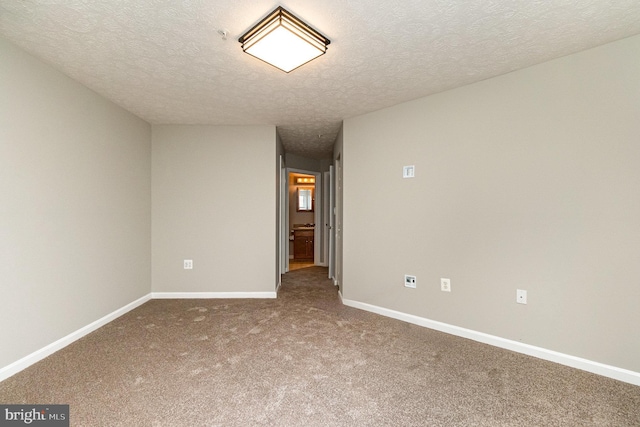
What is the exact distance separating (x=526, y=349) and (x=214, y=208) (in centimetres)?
375

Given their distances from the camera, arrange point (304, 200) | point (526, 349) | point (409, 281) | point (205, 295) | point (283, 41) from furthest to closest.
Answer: point (304, 200) < point (205, 295) < point (409, 281) < point (526, 349) < point (283, 41)

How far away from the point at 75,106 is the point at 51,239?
1.24 metres

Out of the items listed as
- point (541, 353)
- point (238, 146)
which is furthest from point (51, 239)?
point (541, 353)

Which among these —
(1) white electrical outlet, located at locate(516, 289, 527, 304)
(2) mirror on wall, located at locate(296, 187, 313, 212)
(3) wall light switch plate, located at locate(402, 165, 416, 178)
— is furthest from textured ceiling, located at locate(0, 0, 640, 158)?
(2) mirror on wall, located at locate(296, 187, 313, 212)

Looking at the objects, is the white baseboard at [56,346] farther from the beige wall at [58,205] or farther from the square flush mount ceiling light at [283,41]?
the square flush mount ceiling light at [283,41]

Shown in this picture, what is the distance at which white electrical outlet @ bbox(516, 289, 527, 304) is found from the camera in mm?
2309

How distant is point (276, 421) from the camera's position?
1.50 m

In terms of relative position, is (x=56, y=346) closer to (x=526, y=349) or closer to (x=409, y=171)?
(x=409, y=171)

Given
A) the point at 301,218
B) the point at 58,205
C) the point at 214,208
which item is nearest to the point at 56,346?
the point at 58,205

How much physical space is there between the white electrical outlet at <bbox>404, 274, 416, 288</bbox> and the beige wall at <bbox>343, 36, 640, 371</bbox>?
5cm

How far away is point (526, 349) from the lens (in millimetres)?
2281

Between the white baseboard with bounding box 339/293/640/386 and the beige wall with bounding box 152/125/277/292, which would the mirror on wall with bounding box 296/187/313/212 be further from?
the white baseboard with bounding box 339/293/640/386

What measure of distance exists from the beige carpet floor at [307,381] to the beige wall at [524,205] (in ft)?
1.13

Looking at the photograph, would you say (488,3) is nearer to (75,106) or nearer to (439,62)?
(439,62)
